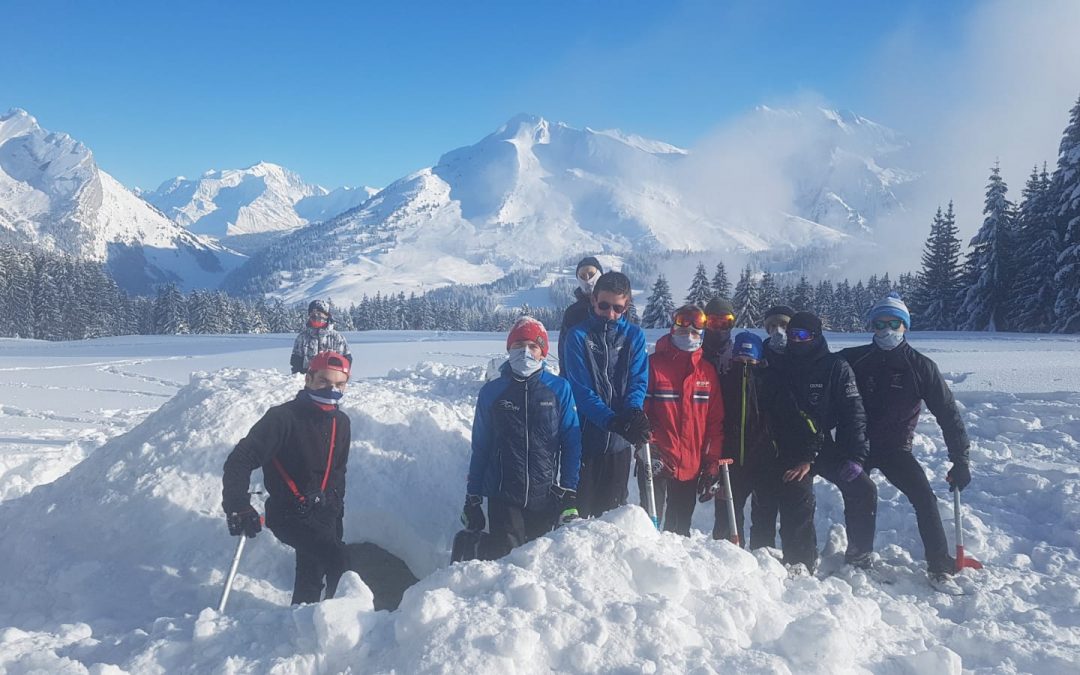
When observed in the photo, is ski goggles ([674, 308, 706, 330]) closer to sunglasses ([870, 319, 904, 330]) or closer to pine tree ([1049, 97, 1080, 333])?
sunglasses ([870, 319, 904, 330])

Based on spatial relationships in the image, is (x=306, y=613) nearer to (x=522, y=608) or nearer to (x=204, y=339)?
(x=522, y=608)

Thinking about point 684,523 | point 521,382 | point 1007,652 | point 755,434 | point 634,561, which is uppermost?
point 521,382

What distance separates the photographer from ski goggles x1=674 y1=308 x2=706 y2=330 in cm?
448

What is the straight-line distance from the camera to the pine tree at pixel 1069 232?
20.5m

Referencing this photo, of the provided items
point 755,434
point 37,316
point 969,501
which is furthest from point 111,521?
point 37,316

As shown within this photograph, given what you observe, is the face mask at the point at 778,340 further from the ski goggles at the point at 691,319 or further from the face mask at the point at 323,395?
the face mask at the point at 323,395

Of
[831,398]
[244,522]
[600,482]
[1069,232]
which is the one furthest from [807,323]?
[1069,232]

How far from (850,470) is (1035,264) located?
25.5 meters

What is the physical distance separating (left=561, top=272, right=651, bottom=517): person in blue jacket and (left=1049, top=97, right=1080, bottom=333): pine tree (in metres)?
23.1

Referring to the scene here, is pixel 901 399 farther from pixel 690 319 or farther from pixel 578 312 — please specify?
pixel 578 312

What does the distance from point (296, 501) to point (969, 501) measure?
603cm

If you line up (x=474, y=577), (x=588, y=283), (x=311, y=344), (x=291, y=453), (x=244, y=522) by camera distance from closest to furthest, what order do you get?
(x=474, y=577), (x=244, y=522), (x=291, y=453), (x=588, y=283), (x=311, y=344)

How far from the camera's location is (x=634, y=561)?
3164 millimetres

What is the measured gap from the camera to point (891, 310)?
461 centimetres
